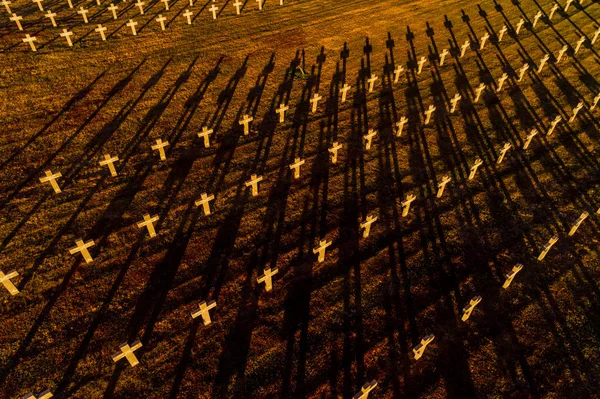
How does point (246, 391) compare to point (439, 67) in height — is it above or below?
below

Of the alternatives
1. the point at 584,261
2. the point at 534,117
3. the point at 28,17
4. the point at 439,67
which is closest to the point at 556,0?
the point at 439,67

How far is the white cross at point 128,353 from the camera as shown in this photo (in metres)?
7.52

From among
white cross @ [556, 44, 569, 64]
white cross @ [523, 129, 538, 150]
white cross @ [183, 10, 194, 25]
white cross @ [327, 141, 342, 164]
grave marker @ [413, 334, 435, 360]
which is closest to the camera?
grave marker @ [413, 334, 435, 360]

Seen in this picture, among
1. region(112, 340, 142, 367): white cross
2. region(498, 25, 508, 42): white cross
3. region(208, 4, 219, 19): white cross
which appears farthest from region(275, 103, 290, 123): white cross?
region(498, 25, 508, 42): white cross

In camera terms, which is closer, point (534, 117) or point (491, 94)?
point (534, 117)

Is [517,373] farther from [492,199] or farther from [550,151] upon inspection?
[550,151]

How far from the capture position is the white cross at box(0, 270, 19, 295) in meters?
8.54

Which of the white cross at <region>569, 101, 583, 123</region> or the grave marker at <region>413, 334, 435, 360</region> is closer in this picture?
the grave marker at <region>413, 334, 435, 360</region>

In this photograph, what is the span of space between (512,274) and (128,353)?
860cm

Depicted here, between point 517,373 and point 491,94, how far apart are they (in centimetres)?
1141

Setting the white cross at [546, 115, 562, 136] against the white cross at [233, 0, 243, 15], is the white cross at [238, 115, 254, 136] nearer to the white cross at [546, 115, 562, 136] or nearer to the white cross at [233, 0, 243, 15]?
the white cross at [233, 0, 243, 15]

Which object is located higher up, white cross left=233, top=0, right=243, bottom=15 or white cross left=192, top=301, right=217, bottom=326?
white cross left=233, top=0, right=243, bottom=15

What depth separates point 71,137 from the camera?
12.9 metres

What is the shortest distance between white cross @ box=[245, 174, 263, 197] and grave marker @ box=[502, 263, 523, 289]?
6786 mm
